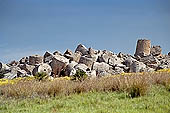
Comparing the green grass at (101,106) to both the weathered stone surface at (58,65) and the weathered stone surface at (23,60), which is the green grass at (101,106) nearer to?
the weathered stone surface at (58,65)

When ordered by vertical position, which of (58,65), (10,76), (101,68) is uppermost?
(58,65)

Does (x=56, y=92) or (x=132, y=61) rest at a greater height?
(x=132, y=61)

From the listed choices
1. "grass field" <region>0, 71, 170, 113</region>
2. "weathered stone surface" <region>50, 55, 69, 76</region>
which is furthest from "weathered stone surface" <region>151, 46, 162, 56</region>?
"grass field" <region>0, 71, 170, 113</region>

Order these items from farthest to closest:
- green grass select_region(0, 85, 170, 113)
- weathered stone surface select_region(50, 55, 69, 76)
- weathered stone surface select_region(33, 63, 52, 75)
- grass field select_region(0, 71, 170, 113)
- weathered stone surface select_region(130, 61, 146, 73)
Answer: weathered stone surface select_region(130, 61, 146, 73) → weathered stone surface select_region(50, 55, 69, 76) → weathered stone surface select_region(33, 63, 52, 75) → grass field select_region(0, 71, 170, 113) → green grass select_region(0, 85, 170, 113)

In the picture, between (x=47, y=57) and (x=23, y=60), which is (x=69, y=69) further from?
(x=23, y=60)

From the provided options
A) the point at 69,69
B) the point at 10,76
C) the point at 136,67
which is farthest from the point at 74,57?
the point at 10,76

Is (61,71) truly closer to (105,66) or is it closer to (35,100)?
(105,66)

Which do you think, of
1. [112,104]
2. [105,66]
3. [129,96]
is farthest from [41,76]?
[112,104]

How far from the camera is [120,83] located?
12.1 metres

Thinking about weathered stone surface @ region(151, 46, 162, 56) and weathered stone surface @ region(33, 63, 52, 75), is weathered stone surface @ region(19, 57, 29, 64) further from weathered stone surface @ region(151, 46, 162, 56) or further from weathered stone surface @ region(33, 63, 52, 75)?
weathered stone surface @ region(151, 46, 162, 56)

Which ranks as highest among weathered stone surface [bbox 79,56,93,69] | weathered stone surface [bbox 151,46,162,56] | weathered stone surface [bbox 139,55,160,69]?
weathered stone surface [bbox 151,46,162,56]

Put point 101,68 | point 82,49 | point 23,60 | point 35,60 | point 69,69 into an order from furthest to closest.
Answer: point 23,60 < point 82,49 < point 35,60 < point 101,68 < point 69,69

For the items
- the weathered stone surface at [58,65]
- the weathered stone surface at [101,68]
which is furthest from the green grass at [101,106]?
the weathered stone surface at [58,65]

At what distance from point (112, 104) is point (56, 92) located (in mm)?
3849
